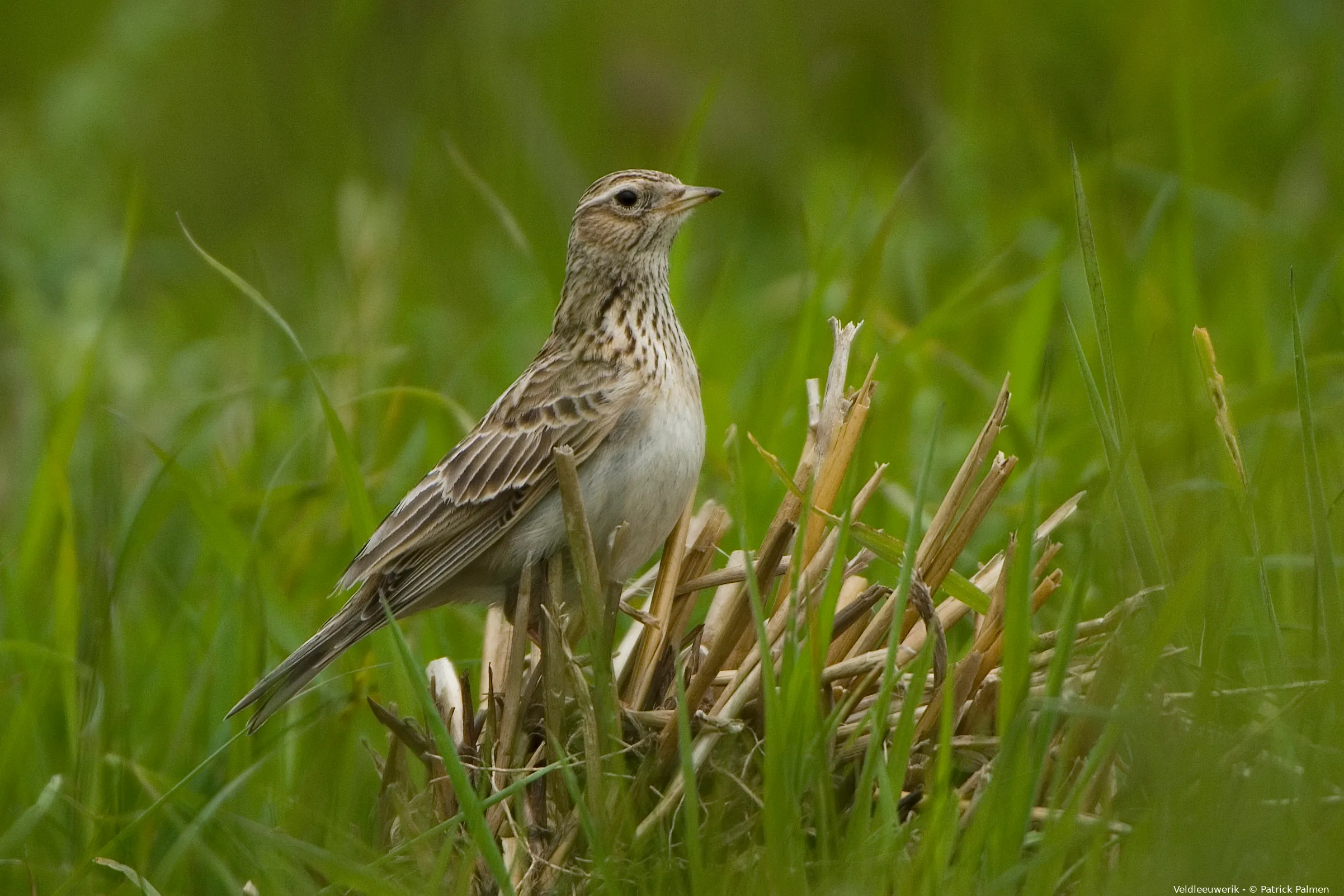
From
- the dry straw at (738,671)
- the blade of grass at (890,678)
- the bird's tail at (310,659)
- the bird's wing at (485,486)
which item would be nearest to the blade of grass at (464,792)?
the dry straw at (738,671)

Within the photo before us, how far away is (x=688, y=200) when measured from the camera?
5.13 metres

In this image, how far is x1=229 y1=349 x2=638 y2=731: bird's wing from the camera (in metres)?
4.43

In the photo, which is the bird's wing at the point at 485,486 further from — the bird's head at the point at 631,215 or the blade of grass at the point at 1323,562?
the blade of grass at the point at 1323,562

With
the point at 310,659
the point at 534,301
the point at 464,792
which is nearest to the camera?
the point at 464,792

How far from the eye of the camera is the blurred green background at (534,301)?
3977 mm

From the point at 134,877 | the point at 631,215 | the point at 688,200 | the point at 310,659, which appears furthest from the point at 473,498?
the point at 134,877

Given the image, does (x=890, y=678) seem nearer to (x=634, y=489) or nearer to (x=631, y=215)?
(x=634, y=489)

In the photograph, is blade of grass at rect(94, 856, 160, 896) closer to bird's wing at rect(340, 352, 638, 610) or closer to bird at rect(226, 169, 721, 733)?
bird at rect(226, 169, 721, 733)

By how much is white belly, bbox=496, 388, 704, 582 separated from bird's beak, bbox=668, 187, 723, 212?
808 mm

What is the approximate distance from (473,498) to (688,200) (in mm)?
1267

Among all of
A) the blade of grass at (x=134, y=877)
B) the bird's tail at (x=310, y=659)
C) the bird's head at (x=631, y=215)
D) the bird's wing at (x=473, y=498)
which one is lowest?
the blade of grass at (x=134, y=877)

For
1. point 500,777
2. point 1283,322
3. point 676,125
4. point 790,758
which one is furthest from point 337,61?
point 790,758

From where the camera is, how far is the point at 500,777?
372 cm

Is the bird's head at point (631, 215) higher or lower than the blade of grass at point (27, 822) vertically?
higher
